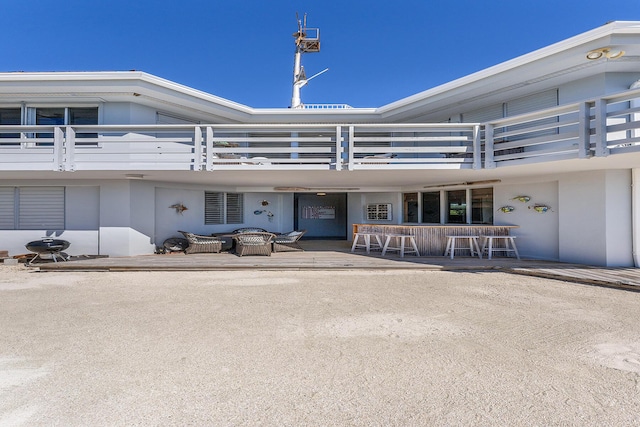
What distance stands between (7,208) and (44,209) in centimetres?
124

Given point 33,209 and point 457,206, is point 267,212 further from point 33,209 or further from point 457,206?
point 33,209

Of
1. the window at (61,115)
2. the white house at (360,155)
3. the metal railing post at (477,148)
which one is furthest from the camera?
the window at (61,115)

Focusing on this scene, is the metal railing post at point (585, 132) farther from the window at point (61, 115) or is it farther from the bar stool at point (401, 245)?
the window at point (61, 115)

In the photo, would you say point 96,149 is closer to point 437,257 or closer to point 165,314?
point 165,314

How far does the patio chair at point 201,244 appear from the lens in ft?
36.0

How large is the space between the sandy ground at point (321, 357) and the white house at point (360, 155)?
130 inches

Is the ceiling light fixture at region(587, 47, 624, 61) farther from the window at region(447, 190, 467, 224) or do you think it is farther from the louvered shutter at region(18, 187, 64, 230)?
the louvered shutter at region(18, 187, 64, 230)

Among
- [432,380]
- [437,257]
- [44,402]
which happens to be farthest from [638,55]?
[44,402]

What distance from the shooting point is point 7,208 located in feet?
35.0

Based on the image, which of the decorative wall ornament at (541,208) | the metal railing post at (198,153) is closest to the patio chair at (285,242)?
the metal railing post at (198,153)

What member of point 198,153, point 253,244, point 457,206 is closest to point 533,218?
point 457,206

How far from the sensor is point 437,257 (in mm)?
10344

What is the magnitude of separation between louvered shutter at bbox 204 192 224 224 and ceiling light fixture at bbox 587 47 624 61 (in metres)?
12.2

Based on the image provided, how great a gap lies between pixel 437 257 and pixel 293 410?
863 cm
